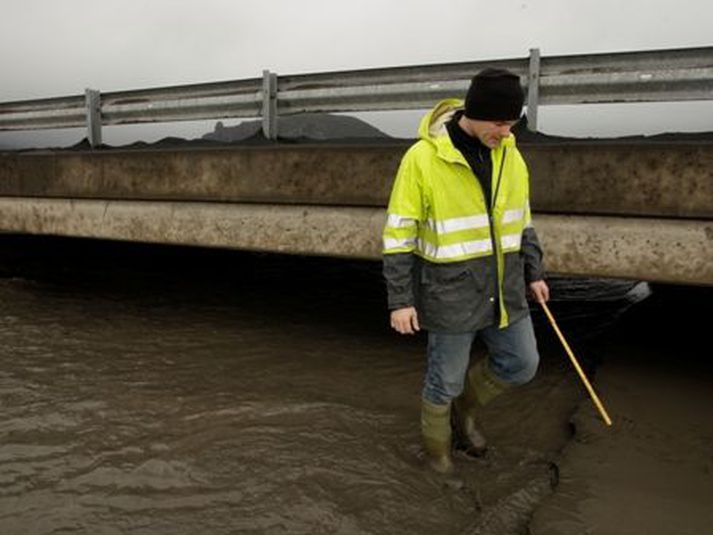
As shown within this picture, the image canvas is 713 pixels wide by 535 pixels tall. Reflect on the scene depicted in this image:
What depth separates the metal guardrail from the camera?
14.1 ft

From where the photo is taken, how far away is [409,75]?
17.3 ft

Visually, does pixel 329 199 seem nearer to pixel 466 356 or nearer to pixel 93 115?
pixel 466 356

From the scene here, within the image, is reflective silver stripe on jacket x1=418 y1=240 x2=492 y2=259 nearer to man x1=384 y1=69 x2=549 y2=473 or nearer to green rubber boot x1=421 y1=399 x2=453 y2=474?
man x1=384 y1=69 x2=549 y2=473

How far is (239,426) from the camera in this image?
3.77 meters

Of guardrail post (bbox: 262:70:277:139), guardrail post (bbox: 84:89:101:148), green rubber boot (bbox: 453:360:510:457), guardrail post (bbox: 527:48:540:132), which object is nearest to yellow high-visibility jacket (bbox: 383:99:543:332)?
green rubber boot (bbox: 453:360:510:457)

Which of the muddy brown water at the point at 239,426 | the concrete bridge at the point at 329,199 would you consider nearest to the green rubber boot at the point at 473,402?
the muddy brown water at the point at 239,426

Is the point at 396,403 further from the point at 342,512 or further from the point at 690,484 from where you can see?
the point at 690,484

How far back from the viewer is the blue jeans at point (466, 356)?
302 cm

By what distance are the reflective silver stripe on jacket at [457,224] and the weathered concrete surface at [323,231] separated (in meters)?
1.42

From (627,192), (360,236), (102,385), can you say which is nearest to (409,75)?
(360,236)

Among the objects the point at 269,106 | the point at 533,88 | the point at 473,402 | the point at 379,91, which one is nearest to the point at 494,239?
the point at 473,402

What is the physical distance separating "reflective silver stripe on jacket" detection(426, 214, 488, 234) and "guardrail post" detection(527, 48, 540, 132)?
7.58 ft

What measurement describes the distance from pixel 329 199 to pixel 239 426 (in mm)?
1882

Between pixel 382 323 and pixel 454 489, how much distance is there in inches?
130
